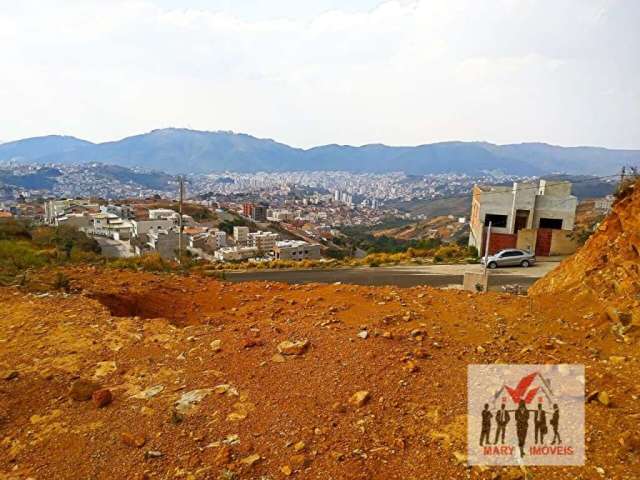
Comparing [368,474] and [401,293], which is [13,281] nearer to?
[401,293]

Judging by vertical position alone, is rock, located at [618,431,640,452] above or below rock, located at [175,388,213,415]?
above

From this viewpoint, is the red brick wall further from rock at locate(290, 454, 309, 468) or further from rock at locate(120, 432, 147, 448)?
rock at locate(120, 432, 147, 448)

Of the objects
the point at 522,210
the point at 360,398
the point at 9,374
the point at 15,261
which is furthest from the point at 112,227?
the point at 360,398

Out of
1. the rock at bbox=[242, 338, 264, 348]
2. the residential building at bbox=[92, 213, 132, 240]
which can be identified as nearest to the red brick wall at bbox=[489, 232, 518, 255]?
the rock at bbox=[242, 338, 264, 348]

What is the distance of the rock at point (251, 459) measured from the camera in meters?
3.34

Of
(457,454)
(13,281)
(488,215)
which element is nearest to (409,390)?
(457,454)

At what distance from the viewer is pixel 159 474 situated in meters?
3.29

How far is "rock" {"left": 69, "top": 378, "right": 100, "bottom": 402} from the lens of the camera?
14.4ft

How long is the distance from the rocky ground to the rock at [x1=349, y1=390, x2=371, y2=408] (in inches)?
0.6

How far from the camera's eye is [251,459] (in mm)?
3379

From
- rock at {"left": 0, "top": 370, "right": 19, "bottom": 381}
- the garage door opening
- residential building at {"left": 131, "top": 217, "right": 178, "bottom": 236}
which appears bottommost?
residential building at {"left": 131, "top": 217, "right": 178, "bottom": 236}

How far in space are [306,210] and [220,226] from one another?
254ft

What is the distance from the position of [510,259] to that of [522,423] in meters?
19.1

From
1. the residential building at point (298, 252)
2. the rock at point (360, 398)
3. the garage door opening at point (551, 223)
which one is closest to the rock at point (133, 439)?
the rock at point (360, 398)
